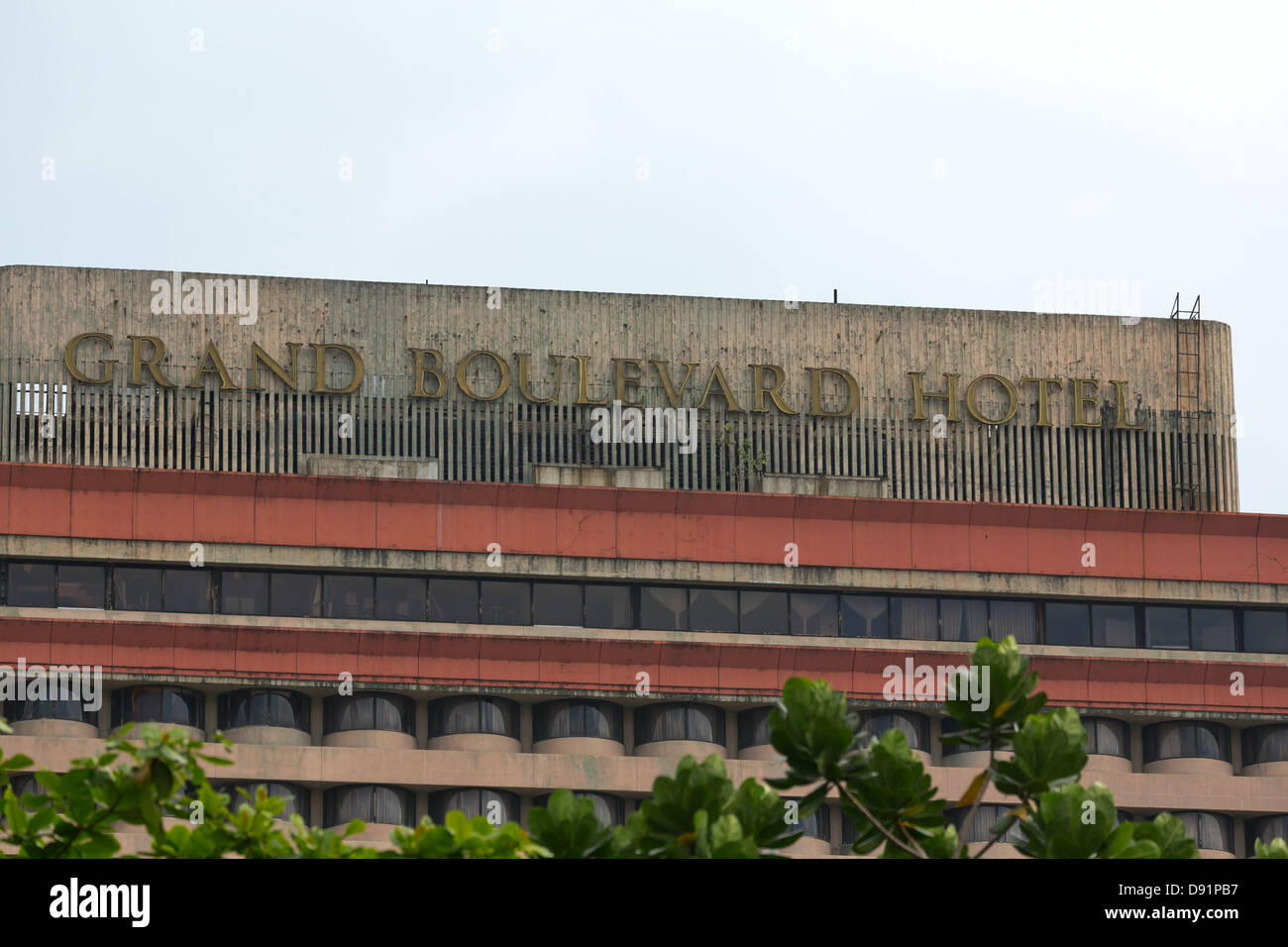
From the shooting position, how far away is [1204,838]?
70375mm

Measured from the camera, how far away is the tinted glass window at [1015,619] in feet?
239

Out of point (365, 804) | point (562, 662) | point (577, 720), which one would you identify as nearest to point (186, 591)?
point (365, 804)

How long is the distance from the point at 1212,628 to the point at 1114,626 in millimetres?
3250

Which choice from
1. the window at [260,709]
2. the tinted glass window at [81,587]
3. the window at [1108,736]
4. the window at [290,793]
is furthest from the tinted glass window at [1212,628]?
the tinted glass window at [81,587]

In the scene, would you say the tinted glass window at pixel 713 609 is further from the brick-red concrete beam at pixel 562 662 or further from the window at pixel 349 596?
the window at pixel 349 596

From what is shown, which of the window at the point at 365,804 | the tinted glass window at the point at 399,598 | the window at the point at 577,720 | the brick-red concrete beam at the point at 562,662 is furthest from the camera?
the tinted glass window at the point at 399,598

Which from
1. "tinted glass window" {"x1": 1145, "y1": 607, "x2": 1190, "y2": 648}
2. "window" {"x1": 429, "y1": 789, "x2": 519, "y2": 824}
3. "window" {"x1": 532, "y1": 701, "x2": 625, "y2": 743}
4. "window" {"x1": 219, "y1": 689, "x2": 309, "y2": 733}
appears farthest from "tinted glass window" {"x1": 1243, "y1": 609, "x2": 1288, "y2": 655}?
"window" {"x1": 219, "y1": 689, "x2": 309, "y2": 733}

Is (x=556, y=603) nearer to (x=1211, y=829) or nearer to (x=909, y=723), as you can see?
(x=909, y=723)

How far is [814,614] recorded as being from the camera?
239ft

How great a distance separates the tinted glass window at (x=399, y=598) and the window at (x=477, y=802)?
5827 millimetres

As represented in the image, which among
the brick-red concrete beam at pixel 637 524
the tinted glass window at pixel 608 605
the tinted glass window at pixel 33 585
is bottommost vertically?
the tinted glass window at pixel 608 605
